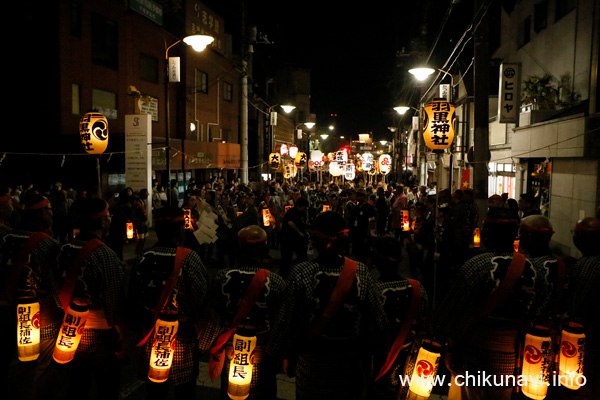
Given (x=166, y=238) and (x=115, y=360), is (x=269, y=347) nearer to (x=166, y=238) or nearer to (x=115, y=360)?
(x=166, y=238)

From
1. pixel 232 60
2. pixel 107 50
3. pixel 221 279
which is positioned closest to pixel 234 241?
pixel 221 279

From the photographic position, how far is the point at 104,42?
2033cm

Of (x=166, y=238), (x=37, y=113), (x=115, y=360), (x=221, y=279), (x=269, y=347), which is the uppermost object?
(x=37, y=113)

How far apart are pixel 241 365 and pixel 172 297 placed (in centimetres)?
83

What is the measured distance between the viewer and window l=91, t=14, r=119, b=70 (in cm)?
1966

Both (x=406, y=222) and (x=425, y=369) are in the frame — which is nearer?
(x=425, y=369)

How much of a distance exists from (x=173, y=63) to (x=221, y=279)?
17014 mm

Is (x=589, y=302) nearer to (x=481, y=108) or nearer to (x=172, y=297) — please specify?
(x=172, y=297)

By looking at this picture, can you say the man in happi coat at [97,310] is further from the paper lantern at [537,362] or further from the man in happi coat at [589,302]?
the man in happi coat at [589,302]

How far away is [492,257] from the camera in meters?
3.66

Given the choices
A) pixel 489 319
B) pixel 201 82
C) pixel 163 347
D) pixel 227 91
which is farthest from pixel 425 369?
pixel 227 91

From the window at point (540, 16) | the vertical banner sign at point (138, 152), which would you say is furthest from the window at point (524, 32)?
the vertical banner sign at point (138, 152)

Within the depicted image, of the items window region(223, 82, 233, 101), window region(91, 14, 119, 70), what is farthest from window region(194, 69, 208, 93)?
window region(91, 14, 119, 70)

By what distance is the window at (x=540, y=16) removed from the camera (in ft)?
56.6
